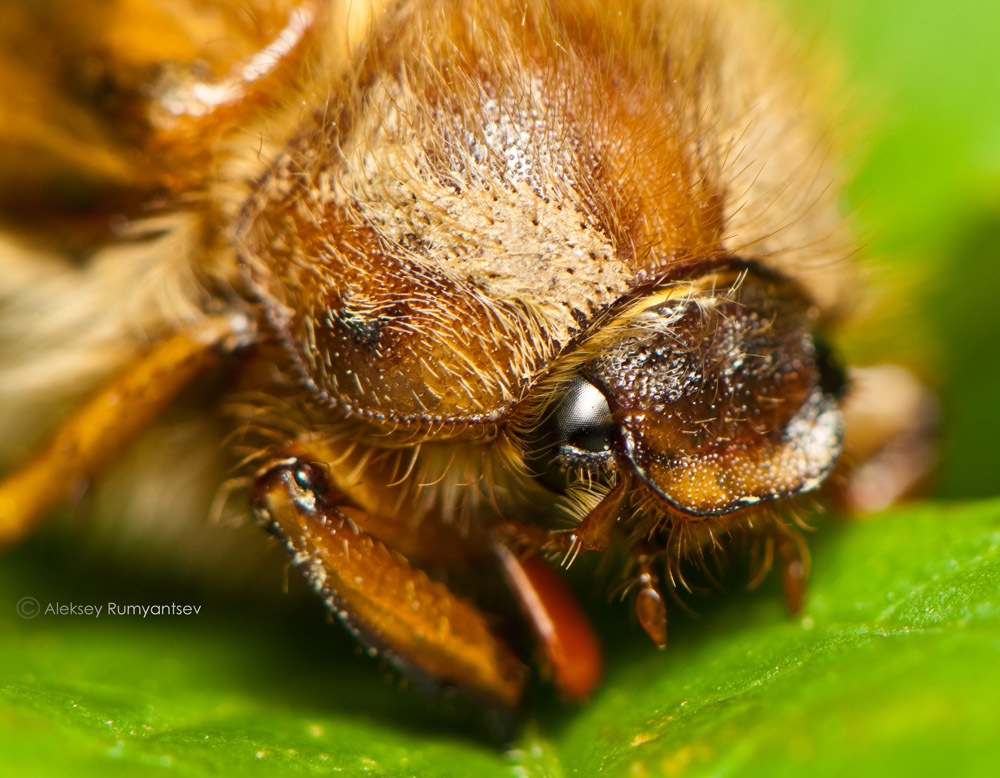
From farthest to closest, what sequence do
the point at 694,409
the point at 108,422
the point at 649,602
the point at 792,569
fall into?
the point at 108,422
the point at 792,569
the point at 649,602
the point at 694,409

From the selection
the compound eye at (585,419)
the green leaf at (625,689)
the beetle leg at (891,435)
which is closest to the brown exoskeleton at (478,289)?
the compound eye at (585,419)

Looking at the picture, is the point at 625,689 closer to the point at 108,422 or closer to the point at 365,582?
the point at 365,582

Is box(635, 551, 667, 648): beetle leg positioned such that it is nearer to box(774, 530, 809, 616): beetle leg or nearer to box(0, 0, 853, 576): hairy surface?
box(0, 0, 853, 576): hairy surface

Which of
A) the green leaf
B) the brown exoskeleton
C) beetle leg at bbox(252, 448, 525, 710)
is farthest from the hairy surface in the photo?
the green leaf

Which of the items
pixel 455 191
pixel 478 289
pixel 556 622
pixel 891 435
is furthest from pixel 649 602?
pixel 891 435

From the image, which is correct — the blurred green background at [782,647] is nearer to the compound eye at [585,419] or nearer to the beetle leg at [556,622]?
the beetle leg at [556,622]

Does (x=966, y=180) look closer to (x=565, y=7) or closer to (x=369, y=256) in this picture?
(x=565, y=7)
